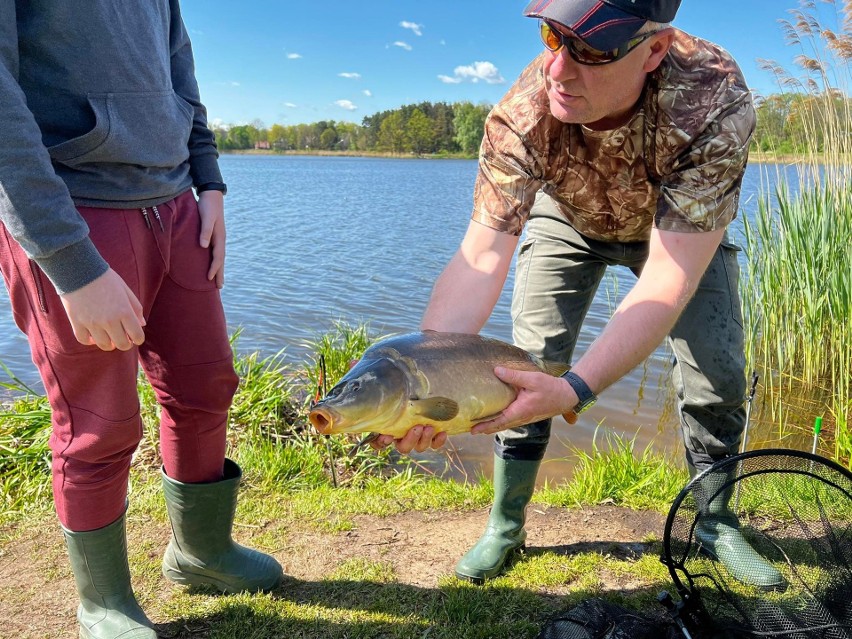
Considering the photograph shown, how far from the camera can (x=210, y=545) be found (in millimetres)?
2988

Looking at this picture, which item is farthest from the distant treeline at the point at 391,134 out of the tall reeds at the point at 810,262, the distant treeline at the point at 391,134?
the tall reeds at the point at 810,262

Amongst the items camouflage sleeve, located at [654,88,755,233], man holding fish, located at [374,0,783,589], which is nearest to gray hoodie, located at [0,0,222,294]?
man holding fish, located at [374,0,783,589]

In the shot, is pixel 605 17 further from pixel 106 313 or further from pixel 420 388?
pixel 106 313

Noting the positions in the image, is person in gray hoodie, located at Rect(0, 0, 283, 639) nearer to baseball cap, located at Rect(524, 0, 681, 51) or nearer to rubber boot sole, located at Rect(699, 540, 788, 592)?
baseball cap, located at Rect(524, 0, 681, 51)

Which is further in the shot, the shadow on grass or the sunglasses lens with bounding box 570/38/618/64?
the shadow on grass

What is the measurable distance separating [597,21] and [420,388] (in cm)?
133

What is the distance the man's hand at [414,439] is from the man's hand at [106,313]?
0.87 meters

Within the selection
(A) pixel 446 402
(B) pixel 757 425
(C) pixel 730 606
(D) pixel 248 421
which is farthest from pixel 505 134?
(B) pixel 757 425

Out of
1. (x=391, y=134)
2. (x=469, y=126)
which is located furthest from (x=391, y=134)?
(x=469, y=126)

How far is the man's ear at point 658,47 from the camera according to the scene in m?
2.45

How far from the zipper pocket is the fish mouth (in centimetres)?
100

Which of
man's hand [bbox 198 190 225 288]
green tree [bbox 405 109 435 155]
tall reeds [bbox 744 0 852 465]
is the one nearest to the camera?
man's hand [bbox 198 190 225 288]

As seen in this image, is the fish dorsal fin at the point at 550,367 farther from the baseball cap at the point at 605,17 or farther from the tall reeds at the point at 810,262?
the tall reeds at the point at 810,262

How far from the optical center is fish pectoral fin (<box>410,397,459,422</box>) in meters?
2.16
